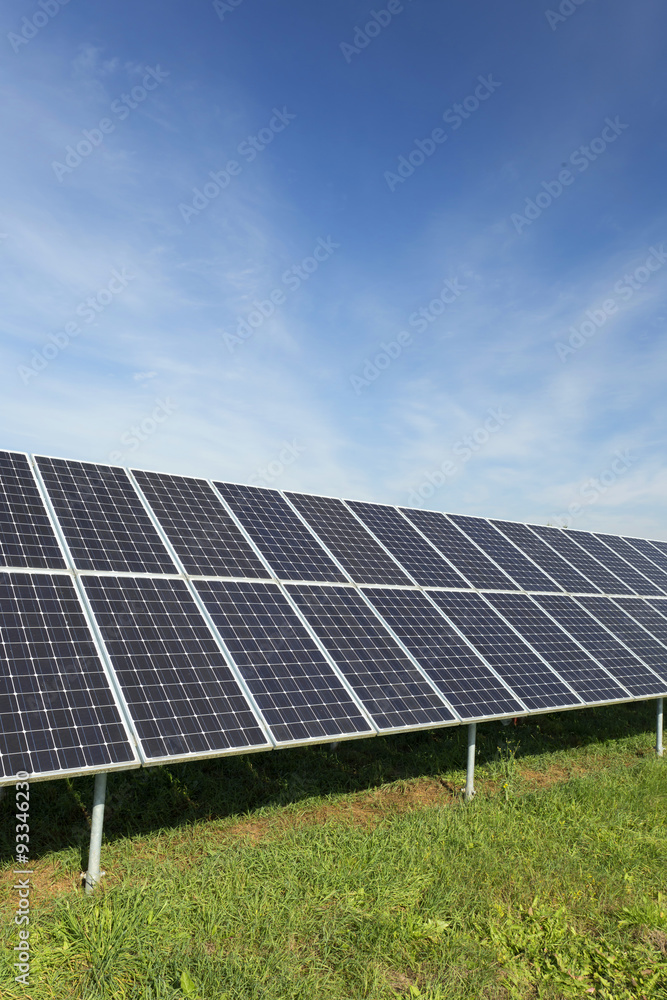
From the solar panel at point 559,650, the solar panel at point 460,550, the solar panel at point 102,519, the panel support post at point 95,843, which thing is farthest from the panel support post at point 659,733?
the panel support post at point 95,843

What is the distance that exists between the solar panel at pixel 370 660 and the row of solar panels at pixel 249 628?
0.14ft

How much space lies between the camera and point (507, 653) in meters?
14.1

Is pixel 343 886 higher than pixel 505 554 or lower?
lower

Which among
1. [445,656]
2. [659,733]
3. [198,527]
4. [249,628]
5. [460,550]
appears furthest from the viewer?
[460,550]

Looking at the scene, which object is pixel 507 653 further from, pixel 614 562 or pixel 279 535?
pixel 614 562

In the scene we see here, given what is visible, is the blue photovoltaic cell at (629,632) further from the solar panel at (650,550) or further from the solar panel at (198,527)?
the solar panel at (198,527)

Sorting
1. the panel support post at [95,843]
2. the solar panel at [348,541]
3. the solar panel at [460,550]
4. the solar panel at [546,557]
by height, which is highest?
the solar panel at [546,557]

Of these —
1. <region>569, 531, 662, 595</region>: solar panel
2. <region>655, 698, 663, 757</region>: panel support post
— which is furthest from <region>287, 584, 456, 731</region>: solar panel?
<region>569, 531, 662, 595</region>: solar panel

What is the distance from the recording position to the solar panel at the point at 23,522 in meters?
10.1

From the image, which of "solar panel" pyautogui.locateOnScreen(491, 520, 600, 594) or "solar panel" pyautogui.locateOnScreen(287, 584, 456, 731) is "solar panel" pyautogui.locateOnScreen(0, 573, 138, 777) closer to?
"solar panel" pyautogui.locateOnScreen(287, 584, 456, 731)

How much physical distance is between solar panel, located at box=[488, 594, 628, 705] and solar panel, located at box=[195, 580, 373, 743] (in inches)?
253

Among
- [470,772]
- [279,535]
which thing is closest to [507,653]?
[470,772]

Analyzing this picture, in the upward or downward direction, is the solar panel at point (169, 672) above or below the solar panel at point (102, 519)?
above

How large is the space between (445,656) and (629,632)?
316 inches
